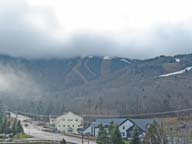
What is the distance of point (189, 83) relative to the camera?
5748 inches

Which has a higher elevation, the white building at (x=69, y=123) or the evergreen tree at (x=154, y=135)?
the white building at (x=69, y=123)

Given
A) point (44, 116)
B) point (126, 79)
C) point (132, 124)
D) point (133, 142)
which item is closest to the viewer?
point (133, 142)

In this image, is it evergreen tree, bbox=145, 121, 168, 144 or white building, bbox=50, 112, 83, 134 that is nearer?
evergreen tree, bbox=145, 121, 168, 144

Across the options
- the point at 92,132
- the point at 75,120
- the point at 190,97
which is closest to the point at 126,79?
the point at 190,97

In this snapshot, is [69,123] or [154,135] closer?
[154,135]

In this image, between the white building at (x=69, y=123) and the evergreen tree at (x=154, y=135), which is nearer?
the evergreen tree at (x=154, y=135)

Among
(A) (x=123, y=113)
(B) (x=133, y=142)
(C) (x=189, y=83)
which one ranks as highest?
(C) (x=189, y=83)

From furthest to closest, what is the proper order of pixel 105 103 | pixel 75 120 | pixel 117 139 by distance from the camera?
pixel 105 103, pixel 75 120, pixel 117 139

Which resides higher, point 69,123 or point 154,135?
point 69,123

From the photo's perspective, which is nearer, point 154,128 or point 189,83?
point 154,128

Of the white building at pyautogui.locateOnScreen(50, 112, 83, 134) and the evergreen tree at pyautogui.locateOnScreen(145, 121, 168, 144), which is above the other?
the white building at pyautogui.locateOnScreen(50, 112, 83, 134)

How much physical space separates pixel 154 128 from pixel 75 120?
139ft

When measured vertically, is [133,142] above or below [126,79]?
below

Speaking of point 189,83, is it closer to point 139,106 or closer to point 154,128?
point 139,106
